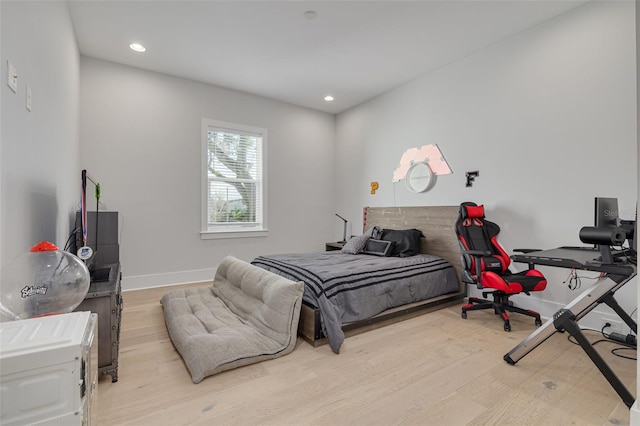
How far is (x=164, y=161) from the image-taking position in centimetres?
430

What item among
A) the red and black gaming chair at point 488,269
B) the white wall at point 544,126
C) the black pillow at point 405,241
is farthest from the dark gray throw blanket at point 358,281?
the white wall at point 544,126

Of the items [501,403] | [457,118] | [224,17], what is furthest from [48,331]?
[457,118]

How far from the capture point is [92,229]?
9.37ft

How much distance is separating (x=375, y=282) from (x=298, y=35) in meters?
2.70

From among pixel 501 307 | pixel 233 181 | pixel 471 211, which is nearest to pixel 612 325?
pixel 501 307

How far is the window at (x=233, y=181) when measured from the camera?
4.67 m

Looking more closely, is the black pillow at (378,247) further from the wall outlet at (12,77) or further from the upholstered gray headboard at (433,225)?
the wall outlet at (12,77)

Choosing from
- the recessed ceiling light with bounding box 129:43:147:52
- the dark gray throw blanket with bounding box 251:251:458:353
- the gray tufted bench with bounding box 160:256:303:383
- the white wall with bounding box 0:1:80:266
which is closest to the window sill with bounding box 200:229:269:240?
the dark gray throw blanket with bounding box 251:251:458:353

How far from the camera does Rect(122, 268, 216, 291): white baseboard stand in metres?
4.06

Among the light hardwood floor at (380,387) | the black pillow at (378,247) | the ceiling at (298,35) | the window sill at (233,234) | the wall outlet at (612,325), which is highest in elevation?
Answer: the ceiling at (298,35)

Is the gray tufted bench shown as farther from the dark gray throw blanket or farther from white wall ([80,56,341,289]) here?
white wall ([80,56,341,289])

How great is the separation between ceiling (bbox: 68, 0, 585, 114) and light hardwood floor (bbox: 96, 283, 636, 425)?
2970 millimetres

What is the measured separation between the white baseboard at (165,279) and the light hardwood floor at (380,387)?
1.70m

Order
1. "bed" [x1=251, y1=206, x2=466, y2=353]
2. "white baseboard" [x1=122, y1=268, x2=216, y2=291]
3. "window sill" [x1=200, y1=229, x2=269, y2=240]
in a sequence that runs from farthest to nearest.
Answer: "window sill" [x1=200, y1=229, x2=269, y2=240] < "white baseboard" [x1=122, y1=268, x2=216, y2=291] < "bed" [x1=251, y1=206, x2=466, y2=353]
